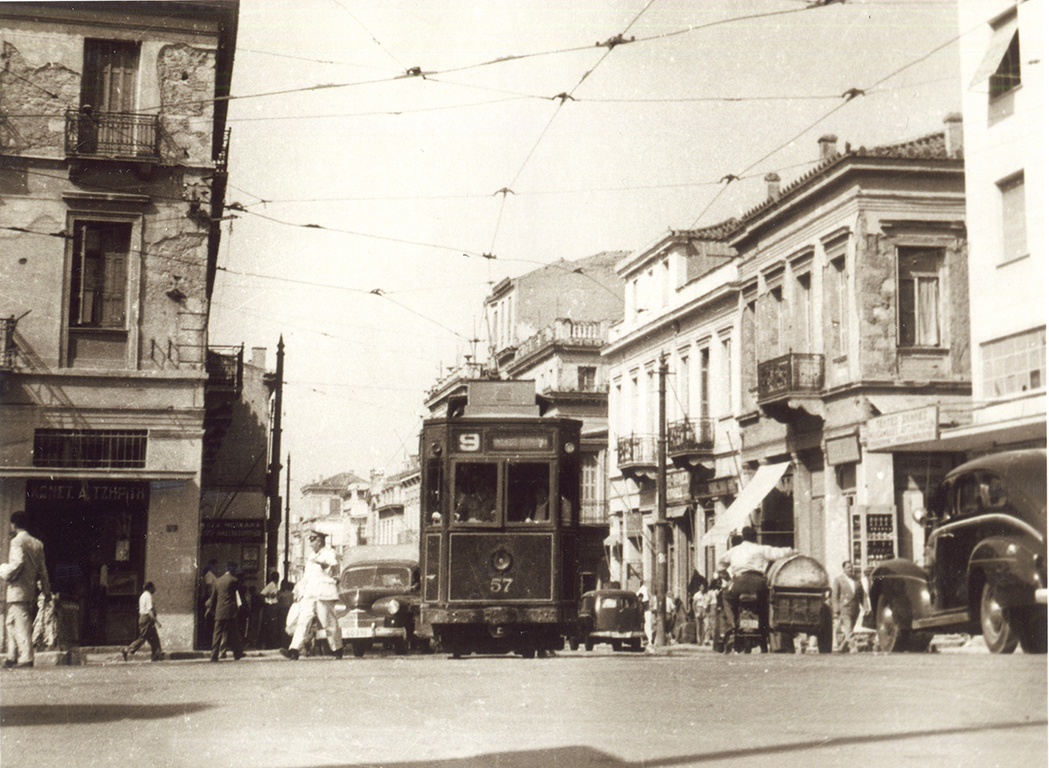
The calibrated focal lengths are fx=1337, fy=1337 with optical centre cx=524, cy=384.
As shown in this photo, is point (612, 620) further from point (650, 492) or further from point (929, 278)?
point (929, 278)

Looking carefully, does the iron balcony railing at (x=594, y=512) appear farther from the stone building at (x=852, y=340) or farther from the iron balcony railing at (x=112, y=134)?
the iron balcony railing at (x=112, y=134)

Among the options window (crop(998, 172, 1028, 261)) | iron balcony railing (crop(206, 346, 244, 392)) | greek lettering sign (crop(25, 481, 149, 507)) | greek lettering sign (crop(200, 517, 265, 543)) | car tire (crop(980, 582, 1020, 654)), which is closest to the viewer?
window (crop(998, 172, 1028, 261))

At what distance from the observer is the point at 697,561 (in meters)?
16.8

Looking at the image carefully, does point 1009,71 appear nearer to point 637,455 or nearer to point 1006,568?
point 1006,568

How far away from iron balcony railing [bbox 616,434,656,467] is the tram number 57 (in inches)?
108

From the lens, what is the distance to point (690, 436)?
51.9 ft

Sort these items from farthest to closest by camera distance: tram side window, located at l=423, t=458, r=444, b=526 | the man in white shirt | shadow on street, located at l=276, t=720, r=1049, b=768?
tram side window, located at l=423, t=458, r=444, b=526 < the man in white shirt < shadow on street, located at l=276, t=720, r=1049, b=768

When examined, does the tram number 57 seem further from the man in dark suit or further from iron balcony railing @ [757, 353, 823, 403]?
the man in dark suit

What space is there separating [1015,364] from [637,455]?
9.94 metres

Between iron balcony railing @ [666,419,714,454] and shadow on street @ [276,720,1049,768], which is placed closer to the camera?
shadow on street @ [276,720,1049,768]

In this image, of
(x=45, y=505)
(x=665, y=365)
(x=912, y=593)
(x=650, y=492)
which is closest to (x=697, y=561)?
(x=650, y=492)

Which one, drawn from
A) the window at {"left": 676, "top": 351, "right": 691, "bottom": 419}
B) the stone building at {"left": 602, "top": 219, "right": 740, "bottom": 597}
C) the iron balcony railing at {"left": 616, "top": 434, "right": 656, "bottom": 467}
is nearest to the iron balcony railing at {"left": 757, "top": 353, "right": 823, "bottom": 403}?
the stone building at {"left": 602, "top": 219, "right": 740, "bottom": 597}

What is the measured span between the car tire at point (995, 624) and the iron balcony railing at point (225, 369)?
617 inches

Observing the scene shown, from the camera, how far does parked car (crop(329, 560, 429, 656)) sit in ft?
65.0
